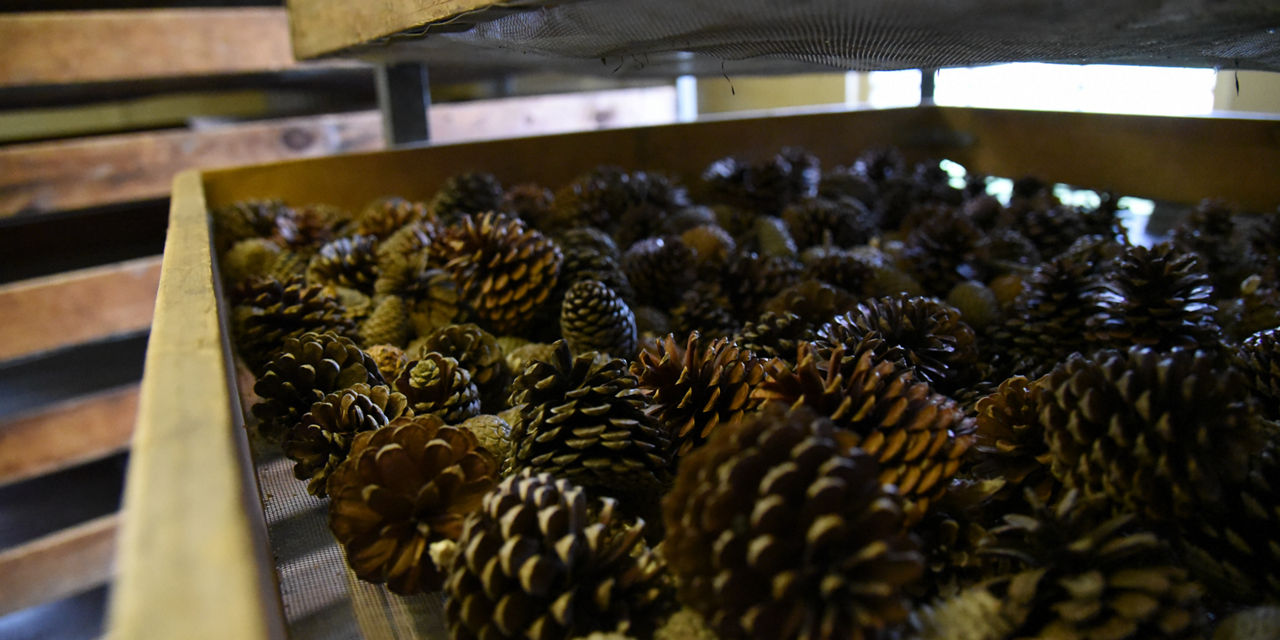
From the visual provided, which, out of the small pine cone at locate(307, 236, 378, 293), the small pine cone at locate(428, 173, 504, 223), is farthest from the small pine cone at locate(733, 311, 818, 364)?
the small pine cone at locate(428, 173, 504, 223)

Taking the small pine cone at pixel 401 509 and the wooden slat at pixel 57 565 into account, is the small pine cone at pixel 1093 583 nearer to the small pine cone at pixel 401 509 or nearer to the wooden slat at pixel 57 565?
the small pine cone at pixel 401 509

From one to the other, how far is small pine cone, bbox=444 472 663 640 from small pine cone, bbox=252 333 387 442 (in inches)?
12.4

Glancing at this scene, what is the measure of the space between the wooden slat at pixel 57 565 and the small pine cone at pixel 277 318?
58.1 inches

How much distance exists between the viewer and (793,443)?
17.4 inches

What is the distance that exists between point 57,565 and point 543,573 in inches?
84.0

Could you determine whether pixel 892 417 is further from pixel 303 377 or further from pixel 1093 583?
pixel 303 377

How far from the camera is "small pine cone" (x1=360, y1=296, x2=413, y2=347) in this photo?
101 centimetres

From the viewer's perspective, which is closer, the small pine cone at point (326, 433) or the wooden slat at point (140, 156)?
the small pine cone at point (326, 433)

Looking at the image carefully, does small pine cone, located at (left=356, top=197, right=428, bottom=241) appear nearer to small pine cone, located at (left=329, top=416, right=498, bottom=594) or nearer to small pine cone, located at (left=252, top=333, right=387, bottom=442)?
small pine cone, located at (left=252, top=333, right=387, bottom=442)

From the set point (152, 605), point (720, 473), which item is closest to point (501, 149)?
point (720, 473)

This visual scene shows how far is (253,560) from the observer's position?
0.34 meters

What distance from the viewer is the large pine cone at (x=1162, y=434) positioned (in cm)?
48

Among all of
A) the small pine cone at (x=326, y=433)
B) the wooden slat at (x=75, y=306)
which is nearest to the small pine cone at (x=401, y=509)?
the small pine cone at (x=326, y=433)

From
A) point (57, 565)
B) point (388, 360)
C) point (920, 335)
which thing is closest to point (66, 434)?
point (57, 565)
